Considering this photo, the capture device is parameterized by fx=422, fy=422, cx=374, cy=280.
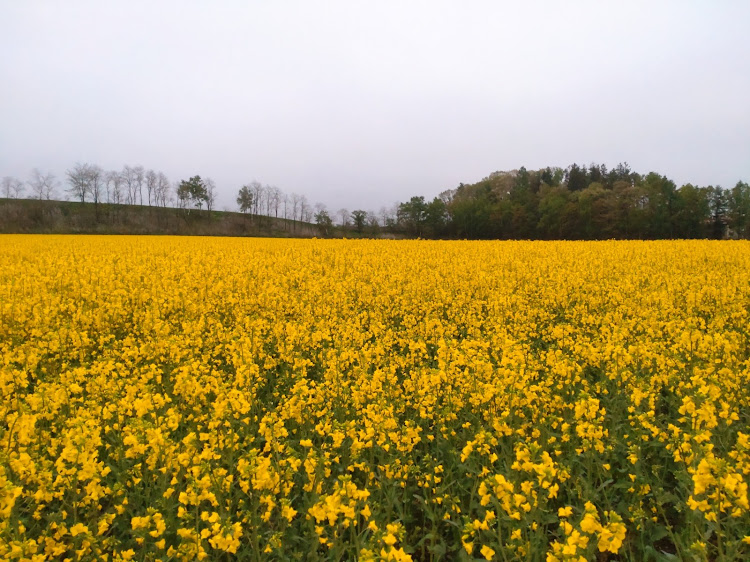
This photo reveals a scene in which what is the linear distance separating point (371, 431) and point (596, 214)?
5804 cm

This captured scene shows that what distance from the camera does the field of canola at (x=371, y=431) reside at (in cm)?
257

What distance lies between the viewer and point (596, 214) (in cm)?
5319

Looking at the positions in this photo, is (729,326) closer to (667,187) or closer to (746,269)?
(746,269)

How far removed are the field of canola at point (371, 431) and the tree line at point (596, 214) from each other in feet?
157

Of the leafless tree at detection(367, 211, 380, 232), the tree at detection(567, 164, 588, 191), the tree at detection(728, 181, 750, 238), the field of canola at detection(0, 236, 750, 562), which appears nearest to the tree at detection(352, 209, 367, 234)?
the leafless tree at detection(367, 211, 380, 232)

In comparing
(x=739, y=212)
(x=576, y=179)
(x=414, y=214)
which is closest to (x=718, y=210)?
(x=739, y=212)

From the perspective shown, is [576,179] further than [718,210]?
Yes

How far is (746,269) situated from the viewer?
12875mm

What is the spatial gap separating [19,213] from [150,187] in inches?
1046

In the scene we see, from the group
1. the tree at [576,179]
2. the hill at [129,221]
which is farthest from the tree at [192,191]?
the tree at [576,179]

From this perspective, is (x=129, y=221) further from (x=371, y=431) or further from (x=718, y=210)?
(x=718, y=210)

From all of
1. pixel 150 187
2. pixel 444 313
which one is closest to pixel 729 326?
pixel 444 313

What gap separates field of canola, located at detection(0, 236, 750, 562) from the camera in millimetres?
2570

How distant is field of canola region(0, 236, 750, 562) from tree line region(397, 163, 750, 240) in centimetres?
4785
